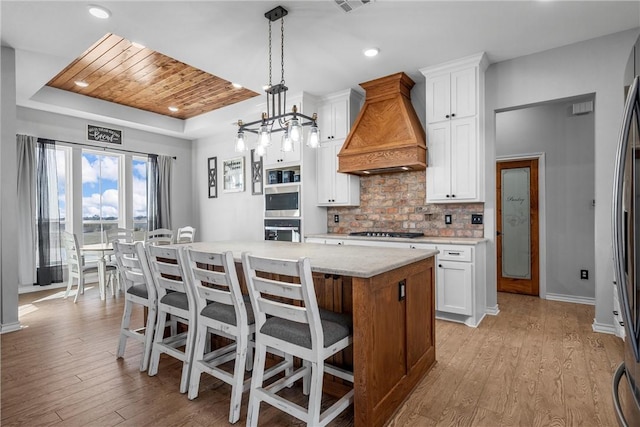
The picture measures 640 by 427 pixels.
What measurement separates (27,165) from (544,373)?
653cm

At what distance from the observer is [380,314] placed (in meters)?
1.81

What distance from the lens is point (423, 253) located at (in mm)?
2332

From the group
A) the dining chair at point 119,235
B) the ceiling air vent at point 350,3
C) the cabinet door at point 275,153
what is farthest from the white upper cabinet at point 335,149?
→ the dining chair at point 119,235

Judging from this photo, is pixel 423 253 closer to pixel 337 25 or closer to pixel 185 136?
pixel 337 25

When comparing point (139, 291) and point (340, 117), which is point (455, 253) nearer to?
point (340, 117)

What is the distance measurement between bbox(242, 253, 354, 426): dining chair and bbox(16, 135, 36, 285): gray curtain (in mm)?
4881

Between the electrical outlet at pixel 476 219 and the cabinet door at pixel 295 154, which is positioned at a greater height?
the cabinet door at pixel 295 154

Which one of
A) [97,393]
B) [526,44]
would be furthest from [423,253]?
[526,44]

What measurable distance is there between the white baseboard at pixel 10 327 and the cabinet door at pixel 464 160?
15.4 feet

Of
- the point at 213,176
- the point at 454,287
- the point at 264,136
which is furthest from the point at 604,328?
the point at 213,176

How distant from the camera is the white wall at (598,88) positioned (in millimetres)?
3119

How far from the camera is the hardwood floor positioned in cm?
189

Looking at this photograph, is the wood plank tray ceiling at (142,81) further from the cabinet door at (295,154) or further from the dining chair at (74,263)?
the dining chair at (74,263)

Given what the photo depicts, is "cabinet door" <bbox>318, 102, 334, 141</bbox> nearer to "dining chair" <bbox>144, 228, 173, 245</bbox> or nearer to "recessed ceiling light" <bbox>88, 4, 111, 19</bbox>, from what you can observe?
"dining chair" <bbox>144, 228, 173, 245</bbox>
